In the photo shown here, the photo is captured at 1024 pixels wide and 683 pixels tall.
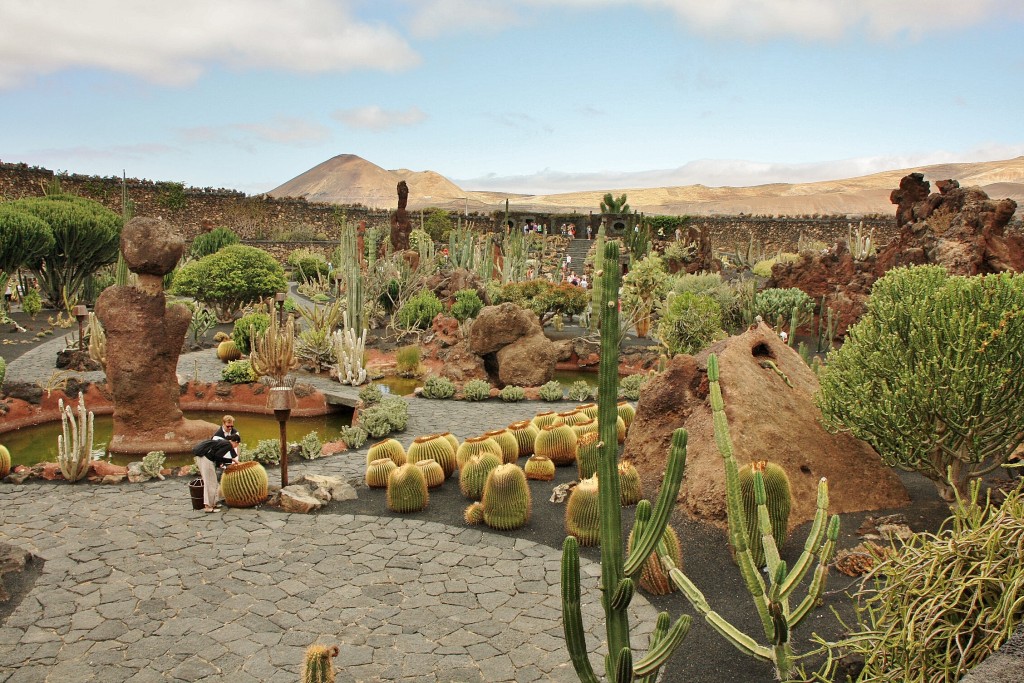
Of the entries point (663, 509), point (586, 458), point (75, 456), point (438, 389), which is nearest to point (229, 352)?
point (438, 389)

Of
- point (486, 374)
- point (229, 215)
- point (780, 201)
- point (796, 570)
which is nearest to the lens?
point (796, 570)

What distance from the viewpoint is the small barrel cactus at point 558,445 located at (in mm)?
8281

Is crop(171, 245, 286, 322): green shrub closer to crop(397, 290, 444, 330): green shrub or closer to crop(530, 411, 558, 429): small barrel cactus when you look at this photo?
crop(397, 290, 444, 330): green shrub

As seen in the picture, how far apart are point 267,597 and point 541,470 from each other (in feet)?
10.1

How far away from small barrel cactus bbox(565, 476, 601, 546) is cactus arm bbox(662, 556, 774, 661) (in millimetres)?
2293

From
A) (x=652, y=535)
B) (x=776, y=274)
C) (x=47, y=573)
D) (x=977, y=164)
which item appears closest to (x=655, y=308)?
(x=776, y=274)

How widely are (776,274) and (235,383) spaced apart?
12.0 meters

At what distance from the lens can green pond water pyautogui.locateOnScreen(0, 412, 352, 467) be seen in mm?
9406

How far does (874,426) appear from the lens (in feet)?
18.6

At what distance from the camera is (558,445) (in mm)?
8289

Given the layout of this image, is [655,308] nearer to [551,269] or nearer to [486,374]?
[486,374]

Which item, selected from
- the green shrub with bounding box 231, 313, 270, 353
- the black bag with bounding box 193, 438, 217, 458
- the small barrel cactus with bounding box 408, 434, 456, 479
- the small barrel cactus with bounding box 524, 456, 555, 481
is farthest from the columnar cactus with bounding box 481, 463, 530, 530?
the green shrub with bounding box 231, 313, 270, 353

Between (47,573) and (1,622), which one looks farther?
(47,573)

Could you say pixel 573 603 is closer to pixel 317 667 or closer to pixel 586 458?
pixel 317 667
